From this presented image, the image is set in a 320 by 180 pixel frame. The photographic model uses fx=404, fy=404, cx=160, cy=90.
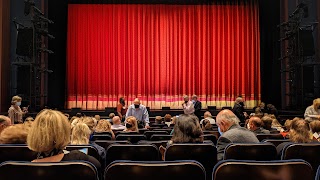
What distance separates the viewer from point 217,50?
17188 mm

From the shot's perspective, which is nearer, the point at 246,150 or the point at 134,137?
the point at 246,150

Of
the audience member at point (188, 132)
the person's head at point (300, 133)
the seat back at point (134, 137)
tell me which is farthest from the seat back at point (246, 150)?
the seat back at point (134, 137)

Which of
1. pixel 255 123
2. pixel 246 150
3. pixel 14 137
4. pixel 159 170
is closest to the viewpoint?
pixel 159 170

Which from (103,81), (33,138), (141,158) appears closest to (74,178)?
(33,138)

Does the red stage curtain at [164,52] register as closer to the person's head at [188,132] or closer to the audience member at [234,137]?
the audience member at [234,137]

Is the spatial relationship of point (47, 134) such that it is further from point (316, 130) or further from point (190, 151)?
point (316, 130)

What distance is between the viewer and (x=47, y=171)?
2.26m

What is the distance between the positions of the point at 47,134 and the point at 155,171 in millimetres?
721

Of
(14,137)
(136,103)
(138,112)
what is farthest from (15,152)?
(138,112)

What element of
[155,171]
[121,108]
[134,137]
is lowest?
[134,137]

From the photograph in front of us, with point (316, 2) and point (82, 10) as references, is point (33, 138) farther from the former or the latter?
point (82, 10)

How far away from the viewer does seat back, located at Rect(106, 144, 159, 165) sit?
12.6 ft

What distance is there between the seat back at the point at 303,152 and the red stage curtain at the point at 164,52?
12.9m

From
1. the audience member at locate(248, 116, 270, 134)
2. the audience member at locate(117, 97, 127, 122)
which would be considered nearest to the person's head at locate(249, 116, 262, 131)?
the audience member at locate(248, 116, 270, 134)
